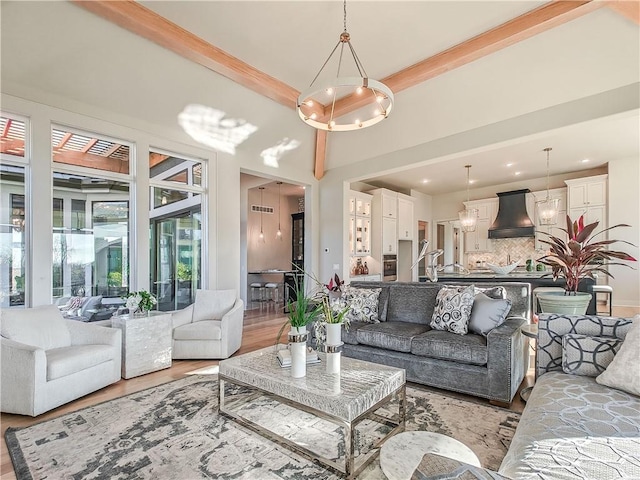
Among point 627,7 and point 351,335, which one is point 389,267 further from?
point 627,7

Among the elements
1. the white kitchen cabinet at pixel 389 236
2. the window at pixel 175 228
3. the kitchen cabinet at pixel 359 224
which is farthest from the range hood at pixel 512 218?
the window at pixel 175 228

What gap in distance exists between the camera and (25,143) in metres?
3.59

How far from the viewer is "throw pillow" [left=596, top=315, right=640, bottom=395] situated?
1767mm

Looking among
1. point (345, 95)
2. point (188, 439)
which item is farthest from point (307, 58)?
point (188, 439)

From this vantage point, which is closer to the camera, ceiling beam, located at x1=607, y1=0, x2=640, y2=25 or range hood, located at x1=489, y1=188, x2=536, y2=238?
ceiling beam, located at x1=607, y1=0, x2=640, y2=25

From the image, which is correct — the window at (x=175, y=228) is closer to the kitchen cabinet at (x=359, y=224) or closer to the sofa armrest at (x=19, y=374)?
the sofa armrest at (x=19, y=374)

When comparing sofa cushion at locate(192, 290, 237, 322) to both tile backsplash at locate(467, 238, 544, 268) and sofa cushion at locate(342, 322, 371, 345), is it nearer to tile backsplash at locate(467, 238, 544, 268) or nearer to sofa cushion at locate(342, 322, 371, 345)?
sofa cushion at locate(342, 322, 371, 345)

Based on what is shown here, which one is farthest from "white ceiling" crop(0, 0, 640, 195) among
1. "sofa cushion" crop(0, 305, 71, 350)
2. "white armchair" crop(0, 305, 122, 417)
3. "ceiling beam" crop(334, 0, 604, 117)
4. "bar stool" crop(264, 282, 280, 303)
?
"bar stool" crop(264, 282, 280, 303)

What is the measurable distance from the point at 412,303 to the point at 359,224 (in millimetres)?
3782

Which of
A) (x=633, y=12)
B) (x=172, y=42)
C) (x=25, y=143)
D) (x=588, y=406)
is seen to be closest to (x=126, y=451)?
(x=588, y=406)

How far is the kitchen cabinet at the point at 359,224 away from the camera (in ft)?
23.7

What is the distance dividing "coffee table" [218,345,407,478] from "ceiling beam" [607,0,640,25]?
3.96 meters

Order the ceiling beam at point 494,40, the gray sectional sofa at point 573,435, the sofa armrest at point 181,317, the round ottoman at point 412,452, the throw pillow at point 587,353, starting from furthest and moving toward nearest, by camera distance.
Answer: the sofa armrest at point 181,317
the ceiling beam at point 494,40
the throw pillow at point 587,353
the round ottoman at point 412,452
the gray sectional sofa at point 573,435

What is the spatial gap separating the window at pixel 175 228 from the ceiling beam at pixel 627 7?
5.37 m
